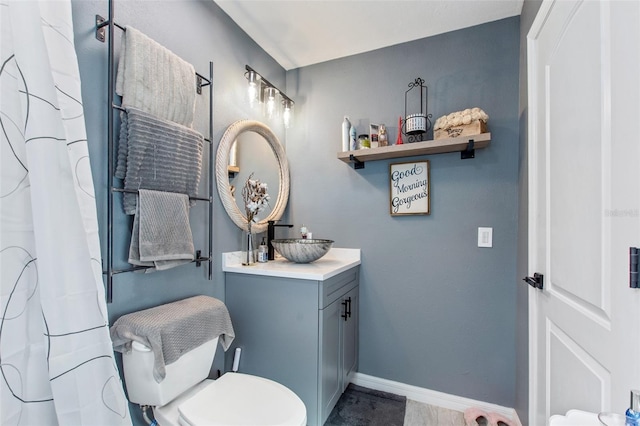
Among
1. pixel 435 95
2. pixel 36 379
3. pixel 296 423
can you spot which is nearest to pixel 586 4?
pixel 435 95

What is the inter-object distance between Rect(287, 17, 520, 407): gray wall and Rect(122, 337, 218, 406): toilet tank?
124 centimetres

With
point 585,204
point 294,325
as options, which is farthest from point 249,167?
point 585,204

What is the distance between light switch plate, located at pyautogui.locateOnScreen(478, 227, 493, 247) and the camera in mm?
1721

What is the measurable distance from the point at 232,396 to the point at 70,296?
0.71 m

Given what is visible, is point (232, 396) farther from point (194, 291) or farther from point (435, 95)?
point (435, 95)

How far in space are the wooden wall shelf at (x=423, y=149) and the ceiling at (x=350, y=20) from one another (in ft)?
2.54

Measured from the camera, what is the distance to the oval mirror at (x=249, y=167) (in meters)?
1.67

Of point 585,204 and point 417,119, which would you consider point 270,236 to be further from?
point 585,204

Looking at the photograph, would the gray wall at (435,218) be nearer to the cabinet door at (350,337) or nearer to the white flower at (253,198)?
A: the cabinet door at (350,337)

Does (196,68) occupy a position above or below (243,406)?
above

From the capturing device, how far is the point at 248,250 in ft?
5.75

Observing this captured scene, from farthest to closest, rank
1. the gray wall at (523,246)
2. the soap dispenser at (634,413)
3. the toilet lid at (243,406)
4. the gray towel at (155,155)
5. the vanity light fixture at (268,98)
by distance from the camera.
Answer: the vanity light fixture at (268,98) < the gray wall at (523,246) < the gray towel at (155,155) < the toilet lid at (243,406) < the soap dispenser at (634,413)

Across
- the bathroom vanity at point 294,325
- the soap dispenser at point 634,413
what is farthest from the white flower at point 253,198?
the soap dispenser at point 634,413

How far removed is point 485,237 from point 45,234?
203 centimetres
